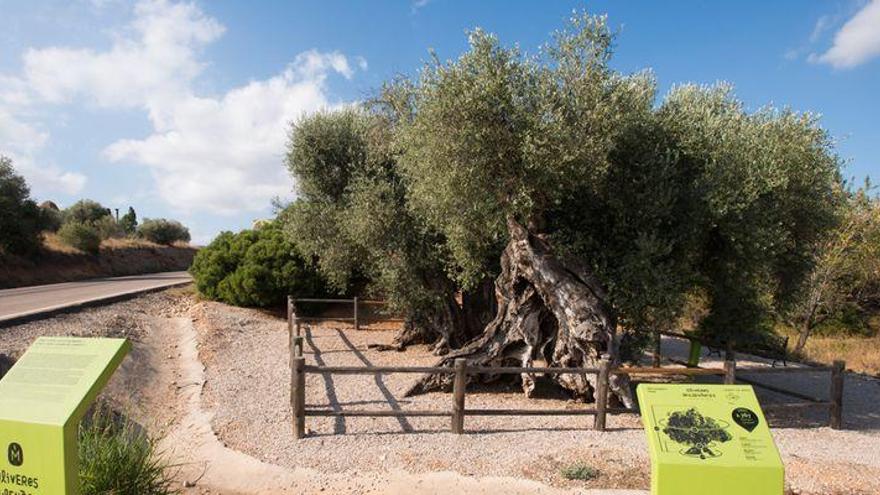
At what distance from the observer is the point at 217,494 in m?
6.94

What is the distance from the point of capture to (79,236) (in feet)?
111

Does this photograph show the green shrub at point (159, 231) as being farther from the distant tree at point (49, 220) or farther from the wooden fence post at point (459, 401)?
the wooden fence post at point (459, 401)

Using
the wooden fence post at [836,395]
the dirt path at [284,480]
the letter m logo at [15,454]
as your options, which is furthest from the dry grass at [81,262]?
the wooden fence post at [836,395]

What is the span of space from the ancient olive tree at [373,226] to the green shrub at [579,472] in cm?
764

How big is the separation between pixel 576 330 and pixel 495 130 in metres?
4.16

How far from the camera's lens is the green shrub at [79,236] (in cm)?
3353

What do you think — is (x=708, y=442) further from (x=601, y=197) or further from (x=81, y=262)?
(x=81, y=262)

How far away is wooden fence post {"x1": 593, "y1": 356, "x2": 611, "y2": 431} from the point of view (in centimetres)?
927

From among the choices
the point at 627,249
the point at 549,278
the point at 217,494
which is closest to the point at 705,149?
the point at 627,249

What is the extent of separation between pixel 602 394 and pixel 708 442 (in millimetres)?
5070

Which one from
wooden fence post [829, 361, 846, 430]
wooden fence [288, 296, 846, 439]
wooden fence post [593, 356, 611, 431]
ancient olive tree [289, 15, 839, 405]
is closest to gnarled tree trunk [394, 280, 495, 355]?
ancient olive tree [289, 15, 839, 405]

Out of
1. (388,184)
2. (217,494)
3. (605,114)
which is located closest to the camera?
(217,494)

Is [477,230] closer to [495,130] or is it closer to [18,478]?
[495,130]

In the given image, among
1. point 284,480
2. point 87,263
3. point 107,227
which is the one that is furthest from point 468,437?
point 107,227
